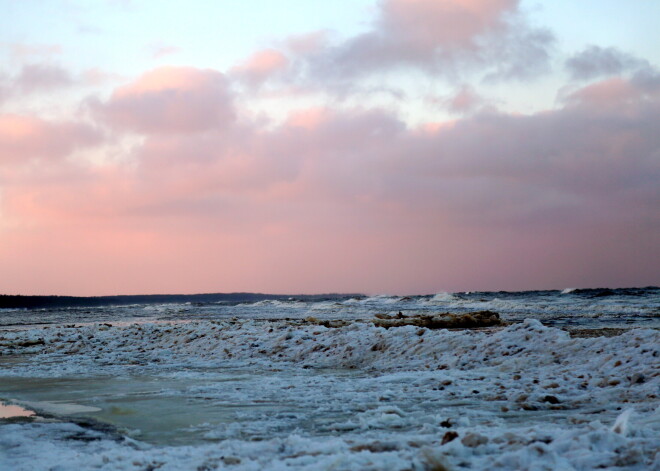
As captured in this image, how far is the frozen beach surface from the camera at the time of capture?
4.05 meters

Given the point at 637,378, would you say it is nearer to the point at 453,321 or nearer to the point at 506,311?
the point at 453,321

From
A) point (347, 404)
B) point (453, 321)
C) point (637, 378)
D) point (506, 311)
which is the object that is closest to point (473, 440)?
point (347, 404)

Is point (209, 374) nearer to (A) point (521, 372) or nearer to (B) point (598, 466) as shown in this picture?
(A) point (521, 372)

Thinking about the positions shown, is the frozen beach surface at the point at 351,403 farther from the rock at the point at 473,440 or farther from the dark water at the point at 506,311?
the dark water at the point at 506,311

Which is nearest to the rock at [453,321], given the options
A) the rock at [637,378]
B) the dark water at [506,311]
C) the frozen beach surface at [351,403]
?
the dark water at [506,311]

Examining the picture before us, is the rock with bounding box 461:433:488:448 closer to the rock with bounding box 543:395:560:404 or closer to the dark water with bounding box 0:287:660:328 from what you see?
the rock with bounding box 543:395:560:404

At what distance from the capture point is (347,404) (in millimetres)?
6773

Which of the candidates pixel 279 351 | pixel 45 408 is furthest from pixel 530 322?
pixel 45 408

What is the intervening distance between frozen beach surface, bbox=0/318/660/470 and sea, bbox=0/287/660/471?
0.02m

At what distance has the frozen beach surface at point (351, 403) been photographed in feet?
13.3

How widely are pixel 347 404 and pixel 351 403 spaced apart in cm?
7

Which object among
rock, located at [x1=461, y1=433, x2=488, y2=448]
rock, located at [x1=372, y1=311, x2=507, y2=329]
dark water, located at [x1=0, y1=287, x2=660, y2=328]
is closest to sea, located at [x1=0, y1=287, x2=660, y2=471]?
rock, located at [x1=461, y1=433, x2=488, y2=448]

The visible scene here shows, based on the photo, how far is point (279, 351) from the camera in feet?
42.0

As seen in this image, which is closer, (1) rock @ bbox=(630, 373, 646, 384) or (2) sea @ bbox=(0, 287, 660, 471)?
(2) sea @ bbox=(0, 287, 660, 471)
